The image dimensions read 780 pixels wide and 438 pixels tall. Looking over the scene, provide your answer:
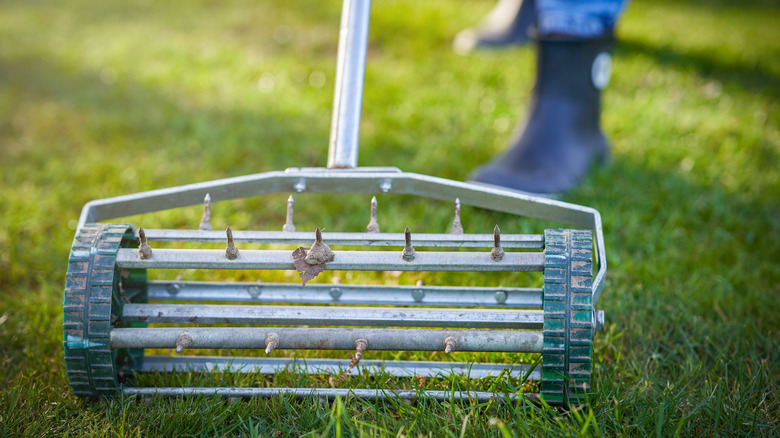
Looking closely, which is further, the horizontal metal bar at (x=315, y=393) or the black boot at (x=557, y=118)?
the black boot at (x=557, y=118)

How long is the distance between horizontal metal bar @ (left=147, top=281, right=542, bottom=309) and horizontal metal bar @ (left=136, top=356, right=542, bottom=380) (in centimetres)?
15

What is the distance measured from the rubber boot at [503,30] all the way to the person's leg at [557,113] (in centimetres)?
167

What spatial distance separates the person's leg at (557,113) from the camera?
263 centimetres

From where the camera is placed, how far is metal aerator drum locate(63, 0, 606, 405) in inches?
54.6

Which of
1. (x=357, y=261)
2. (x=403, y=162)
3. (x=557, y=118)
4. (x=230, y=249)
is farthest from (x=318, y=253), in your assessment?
(x=557, y=118)

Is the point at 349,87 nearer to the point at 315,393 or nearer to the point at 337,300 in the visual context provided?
the point at 337,300

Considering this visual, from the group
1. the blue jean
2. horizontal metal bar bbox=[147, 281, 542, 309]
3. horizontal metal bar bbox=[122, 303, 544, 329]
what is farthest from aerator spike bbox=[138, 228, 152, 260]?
the blue jean

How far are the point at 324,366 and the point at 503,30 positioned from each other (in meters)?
3.51

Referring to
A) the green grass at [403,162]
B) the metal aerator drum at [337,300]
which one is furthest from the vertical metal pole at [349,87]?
the green grass at [403,162]

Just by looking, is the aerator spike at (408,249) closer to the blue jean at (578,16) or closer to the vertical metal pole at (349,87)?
the vertical metal pole at (349,87)

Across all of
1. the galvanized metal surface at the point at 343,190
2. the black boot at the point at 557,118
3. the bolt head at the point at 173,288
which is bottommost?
the bolt head at the point at 173,288

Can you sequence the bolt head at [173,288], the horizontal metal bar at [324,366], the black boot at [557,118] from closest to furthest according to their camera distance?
the horizontal metal bar at [324,366] → the bolt head at [173,288] → the black boot at [557,118]

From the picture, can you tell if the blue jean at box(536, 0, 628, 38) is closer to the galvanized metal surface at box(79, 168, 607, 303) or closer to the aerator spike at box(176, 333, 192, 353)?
the galvanized metal surface at box(79, 168, 607, 303)

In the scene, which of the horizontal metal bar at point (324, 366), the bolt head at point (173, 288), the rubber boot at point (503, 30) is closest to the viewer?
the horizontal metal bar at point (324, 366)
